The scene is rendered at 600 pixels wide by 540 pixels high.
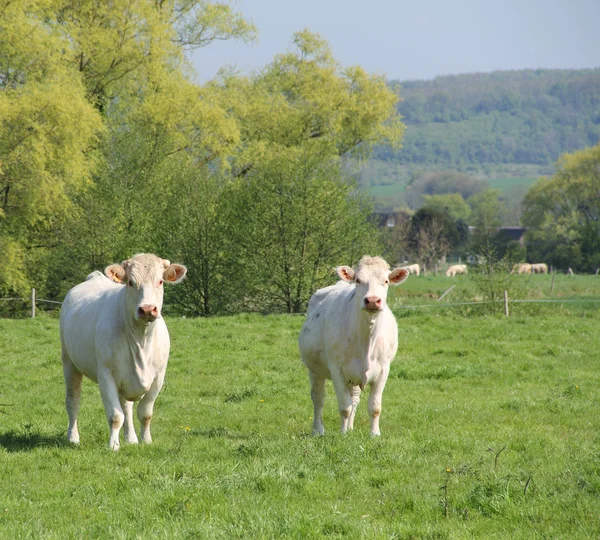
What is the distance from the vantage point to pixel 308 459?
8156 mm

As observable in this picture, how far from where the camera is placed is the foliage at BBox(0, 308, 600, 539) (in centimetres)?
634

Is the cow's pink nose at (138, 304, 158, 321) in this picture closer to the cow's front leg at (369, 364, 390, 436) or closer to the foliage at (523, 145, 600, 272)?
the cow's front leg at (369, 364, 390, 436)

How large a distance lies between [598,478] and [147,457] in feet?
14.1

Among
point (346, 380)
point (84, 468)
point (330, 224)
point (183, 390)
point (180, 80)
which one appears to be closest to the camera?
point (84, 468)

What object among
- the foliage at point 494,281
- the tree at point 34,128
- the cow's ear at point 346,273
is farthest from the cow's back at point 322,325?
the tree at point 34,128

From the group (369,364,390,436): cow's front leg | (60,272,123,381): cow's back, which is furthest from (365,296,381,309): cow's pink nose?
(60,272,123,381): cow's back

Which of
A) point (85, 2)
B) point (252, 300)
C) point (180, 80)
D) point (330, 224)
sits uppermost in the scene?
point (85, 2)

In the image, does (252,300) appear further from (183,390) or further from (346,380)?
(346,380)

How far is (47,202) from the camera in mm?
29578

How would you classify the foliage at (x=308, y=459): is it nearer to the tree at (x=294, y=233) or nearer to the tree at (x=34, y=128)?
the tree at (x=34, y=128)

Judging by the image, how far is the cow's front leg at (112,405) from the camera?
30.0 feet

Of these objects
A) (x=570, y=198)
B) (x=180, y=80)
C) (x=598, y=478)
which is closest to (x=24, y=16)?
(x=180, y=80)

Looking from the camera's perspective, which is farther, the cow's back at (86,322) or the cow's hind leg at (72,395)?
the cow's hind leg at (72,395)

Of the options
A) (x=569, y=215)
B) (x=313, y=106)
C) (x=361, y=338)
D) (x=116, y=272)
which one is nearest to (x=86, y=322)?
(x=116, y=272)
